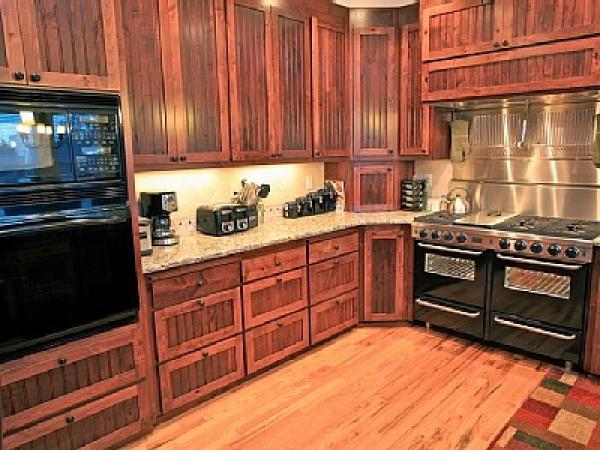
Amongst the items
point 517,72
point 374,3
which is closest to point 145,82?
point 374,3

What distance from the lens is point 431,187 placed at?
4.14 meters

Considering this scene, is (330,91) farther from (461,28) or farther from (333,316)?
(333,316)

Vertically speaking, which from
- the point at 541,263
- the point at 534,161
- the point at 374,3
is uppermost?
the point at 374,3

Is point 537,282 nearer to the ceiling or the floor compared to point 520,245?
nearer to the floor

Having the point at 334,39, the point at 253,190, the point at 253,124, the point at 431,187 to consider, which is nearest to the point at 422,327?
the point at 431,187

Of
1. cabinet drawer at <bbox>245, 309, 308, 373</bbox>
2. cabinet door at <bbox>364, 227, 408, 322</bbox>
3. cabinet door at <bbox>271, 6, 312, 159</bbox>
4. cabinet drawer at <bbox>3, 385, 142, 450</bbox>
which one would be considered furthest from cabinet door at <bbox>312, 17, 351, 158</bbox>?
cabinet drawer at <bbox>3, 385, 142, 450</bbox>

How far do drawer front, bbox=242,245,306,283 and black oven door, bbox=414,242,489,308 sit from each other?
105cm

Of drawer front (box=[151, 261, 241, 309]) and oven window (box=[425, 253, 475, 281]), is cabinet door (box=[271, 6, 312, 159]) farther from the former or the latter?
oven window (box=[425, 253, 475, 281])

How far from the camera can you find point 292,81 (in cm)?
343

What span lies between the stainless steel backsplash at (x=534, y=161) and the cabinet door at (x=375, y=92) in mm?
593

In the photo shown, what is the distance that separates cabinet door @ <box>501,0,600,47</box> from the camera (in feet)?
9.01

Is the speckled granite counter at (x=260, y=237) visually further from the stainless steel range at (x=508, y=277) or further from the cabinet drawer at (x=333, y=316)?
the cabinet drawer at (x=333, y=316)

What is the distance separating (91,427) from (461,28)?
346 centimetres

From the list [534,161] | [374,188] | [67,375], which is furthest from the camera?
[374,188]
